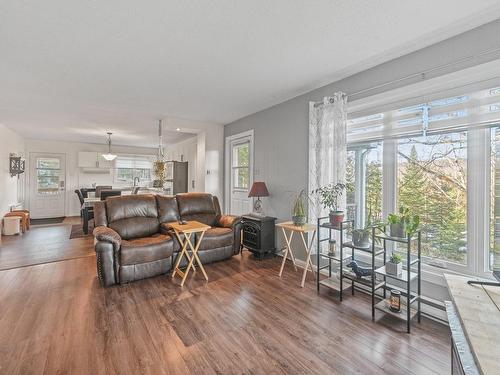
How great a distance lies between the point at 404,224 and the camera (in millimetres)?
2264

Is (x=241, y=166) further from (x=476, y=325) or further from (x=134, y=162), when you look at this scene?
(x=134, y=162)

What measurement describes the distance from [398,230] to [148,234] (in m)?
3.32

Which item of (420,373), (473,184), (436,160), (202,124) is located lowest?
(420,373)

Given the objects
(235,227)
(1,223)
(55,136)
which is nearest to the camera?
(235,227)

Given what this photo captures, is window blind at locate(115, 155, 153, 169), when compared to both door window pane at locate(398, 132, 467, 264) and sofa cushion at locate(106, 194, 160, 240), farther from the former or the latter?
door window pane at locate(398, 132, 467, 264)

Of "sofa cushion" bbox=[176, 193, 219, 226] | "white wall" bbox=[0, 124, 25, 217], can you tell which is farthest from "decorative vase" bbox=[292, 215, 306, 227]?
"white wall" bbox=[0, 124, 25, 217]

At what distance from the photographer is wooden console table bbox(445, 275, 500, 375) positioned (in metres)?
0.81

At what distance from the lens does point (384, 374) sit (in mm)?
1680

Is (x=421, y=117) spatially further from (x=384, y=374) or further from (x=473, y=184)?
(x=384, y=374)

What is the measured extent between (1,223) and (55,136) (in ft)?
9.66

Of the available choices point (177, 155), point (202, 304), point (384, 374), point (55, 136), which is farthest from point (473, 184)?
point (55, 136)

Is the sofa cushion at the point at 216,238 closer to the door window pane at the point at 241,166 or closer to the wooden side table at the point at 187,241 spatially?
the wooden side table at the point at 187,241

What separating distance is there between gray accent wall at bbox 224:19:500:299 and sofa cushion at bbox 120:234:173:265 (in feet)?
6.14

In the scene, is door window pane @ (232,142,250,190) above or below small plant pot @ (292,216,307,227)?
above
